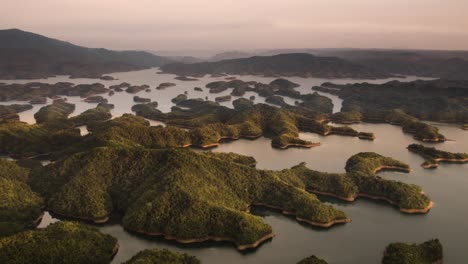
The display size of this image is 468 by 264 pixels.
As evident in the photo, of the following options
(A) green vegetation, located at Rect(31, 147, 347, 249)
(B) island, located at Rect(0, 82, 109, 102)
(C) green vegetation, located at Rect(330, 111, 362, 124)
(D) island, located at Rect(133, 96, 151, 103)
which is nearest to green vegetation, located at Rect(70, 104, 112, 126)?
(D) island, located at Rect(133, 96, 151, 103)

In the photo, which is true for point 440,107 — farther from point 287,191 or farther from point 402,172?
point 287,191

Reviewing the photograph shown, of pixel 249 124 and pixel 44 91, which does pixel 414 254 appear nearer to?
pixel 249 124

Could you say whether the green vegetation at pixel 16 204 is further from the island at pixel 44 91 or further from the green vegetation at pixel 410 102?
the island at pixel 44 91

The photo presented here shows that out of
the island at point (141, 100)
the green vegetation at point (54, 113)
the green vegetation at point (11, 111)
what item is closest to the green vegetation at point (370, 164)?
the green vegetation at point (54, 113)

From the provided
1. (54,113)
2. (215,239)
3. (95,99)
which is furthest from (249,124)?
(95,99)

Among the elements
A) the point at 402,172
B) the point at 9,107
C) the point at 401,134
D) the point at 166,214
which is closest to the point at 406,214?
the point at 402,172

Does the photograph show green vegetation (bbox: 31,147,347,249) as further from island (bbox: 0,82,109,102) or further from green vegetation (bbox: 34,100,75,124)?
island (bbox: 0,82,109,102)
